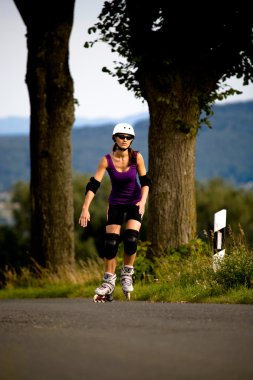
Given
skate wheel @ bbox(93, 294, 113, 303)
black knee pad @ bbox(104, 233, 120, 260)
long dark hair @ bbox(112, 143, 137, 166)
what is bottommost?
skate wheel @ bbox(93, 294, 113, 303)

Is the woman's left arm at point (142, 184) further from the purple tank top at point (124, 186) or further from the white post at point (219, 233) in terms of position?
the white post at point (219, 233)

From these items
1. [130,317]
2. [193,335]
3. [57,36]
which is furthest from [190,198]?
[193,335]

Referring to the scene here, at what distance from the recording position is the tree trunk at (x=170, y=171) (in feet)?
55.0

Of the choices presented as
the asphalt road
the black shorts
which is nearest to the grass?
the black shorts

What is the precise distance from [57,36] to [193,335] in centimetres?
1473

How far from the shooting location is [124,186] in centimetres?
1105

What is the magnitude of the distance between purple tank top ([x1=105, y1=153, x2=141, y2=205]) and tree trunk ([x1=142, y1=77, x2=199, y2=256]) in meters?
5.65

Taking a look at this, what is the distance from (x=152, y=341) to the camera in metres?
6.88

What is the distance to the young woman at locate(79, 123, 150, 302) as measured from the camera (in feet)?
35.8

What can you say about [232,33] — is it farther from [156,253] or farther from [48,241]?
[48,241]

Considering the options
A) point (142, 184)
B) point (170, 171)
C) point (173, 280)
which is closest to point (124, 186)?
point (142, 184)

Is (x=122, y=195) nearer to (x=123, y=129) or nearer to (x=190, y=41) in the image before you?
(x=123, y=129)

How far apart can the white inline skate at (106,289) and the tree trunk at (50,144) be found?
29.8 ft

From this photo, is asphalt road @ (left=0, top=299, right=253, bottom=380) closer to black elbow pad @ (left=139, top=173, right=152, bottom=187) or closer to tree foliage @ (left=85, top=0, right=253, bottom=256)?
black elbow pad @ (left=139, top=173, right=152, bottom=187)
